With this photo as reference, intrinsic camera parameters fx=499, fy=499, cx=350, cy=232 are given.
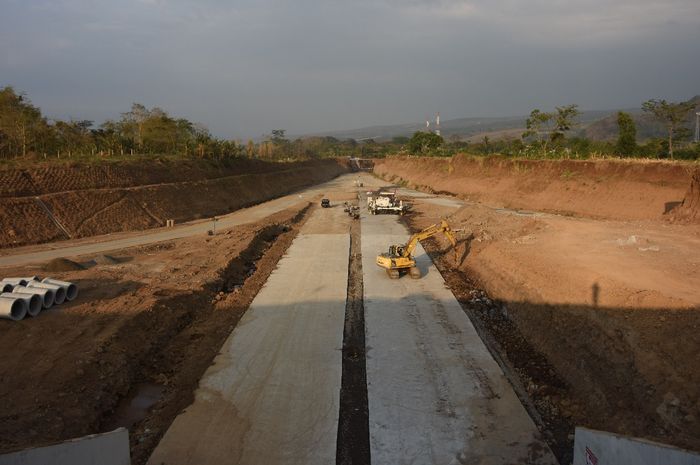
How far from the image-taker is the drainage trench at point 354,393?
971cm

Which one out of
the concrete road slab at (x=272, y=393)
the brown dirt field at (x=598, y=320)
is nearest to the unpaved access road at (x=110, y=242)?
the concrete road slab at (x=272, y=393)

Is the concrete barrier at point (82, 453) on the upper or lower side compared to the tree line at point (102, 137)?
lower

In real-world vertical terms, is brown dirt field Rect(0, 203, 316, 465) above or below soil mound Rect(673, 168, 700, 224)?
below

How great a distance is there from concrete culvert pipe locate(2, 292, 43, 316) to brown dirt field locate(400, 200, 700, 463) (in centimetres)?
1351

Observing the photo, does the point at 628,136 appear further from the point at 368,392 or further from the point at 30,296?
the point at 30,296

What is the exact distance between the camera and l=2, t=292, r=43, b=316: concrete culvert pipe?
14.6m

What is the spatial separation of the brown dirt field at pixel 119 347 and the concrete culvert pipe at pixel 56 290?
309 mm

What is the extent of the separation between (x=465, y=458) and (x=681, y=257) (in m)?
12.2

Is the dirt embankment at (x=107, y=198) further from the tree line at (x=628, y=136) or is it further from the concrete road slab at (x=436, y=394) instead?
the tree line at (x=628, y=136)

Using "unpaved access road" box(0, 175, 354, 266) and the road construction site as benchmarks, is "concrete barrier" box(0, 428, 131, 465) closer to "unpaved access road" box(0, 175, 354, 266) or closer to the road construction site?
the road construction site

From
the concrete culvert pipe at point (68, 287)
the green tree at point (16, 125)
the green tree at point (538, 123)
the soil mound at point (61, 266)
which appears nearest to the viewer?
the concrete culvert pipe at point (68, 287)

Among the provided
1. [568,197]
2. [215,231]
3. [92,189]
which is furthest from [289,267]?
[568,197]

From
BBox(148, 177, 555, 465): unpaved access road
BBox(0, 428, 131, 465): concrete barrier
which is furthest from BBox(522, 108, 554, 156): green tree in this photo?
BBox(0, 428, 131, 465): concrete barrier

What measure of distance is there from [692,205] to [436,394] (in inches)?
828
